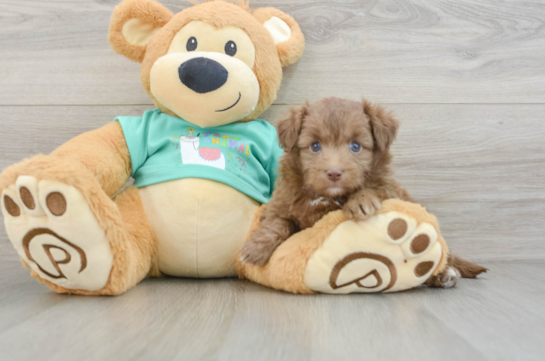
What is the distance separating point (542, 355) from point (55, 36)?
6.31ft

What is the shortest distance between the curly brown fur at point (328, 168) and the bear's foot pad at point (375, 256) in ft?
0.17

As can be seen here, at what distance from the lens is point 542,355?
757mm

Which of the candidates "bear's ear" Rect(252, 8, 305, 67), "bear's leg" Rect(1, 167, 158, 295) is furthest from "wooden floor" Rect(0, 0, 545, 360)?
"bear's leg" Rect(1, 167, 158, 295)

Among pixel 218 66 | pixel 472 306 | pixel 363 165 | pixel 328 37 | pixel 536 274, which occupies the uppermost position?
pixel 328 37

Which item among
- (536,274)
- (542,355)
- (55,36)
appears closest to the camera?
(542,355)

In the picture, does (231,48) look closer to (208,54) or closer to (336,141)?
(208,54)

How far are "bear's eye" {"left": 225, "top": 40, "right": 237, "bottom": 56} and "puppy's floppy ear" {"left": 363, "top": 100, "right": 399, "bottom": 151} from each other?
1.57 feet

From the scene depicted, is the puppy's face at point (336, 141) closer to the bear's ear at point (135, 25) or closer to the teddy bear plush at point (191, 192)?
the teddy bear plush at point (191, 192)

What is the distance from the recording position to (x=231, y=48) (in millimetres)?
1370

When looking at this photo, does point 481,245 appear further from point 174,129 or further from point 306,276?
point 174,129

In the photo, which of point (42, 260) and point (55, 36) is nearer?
point (42, 260)

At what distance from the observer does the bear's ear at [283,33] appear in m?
1.53

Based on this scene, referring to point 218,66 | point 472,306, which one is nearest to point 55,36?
point 218,66

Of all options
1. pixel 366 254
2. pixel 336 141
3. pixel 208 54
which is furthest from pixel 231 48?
pixel 366 254
